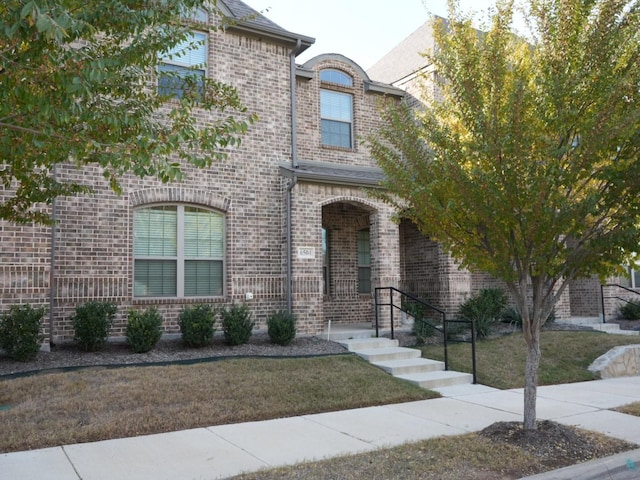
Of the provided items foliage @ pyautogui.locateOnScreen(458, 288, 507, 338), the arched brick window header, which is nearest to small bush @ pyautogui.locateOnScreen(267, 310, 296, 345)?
the arched brick window header

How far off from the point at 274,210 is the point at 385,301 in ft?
10.7

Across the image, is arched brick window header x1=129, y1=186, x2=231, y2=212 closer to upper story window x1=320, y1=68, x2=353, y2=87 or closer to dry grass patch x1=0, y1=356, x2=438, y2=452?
dry grass patch x1=0, y1=356, x2=438, y2=452

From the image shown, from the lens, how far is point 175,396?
281 inches

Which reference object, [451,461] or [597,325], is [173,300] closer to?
[451,461]

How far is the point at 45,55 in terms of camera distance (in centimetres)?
421

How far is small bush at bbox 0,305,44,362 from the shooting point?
27.5 feet

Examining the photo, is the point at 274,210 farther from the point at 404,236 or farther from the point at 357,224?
the point at 404,236

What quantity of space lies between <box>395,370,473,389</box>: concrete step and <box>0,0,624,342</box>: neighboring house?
3.08 m

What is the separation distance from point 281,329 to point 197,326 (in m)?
1.57

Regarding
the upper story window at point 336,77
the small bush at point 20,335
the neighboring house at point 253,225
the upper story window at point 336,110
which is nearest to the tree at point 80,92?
the small bush at point 20,335

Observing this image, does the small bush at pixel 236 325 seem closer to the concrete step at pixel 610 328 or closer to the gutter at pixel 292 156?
the gutter at pixel 292 156

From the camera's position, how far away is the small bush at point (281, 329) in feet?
34.0

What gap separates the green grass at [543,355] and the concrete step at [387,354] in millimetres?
359

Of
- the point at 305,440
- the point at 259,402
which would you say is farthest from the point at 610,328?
the point at 305,440
